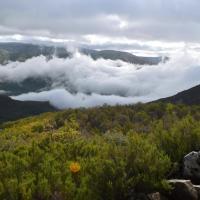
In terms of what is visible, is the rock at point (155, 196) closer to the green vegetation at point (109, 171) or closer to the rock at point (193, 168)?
the green vegetation at point (109, 171)

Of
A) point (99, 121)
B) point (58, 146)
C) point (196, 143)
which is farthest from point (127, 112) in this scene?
point (196, 143)

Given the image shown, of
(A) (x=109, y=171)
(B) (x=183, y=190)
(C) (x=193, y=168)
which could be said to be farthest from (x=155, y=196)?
(C) (x=193, y=168)

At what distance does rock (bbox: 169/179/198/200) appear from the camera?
64.7ft

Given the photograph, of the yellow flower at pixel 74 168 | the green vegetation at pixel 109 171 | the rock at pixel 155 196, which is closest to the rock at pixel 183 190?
the green vegetation at pixel 109 171

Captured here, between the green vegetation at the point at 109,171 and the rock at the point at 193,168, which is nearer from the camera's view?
the green vegetation at the point at 109,171

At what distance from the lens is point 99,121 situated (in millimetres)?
139250

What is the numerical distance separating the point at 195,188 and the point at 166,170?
2.31 m

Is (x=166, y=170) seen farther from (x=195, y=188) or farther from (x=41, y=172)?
(x=41, y=172)

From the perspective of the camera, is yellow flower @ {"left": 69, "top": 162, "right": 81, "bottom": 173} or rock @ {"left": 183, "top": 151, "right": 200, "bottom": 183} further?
yellow flower @ {"left": 69, "top": 162, "right": 81, "bottom": 173}

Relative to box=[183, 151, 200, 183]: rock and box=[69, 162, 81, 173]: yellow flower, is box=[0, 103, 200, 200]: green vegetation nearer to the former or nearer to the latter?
box=[69, 162, 81, 173]: yellow flower

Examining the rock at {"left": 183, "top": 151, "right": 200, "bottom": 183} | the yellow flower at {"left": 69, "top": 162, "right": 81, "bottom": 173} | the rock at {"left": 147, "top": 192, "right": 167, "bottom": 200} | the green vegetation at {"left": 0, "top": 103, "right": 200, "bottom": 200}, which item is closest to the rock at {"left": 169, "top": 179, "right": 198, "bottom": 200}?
the green vegetation at {"left": 0, "top": 103, "right": 200, "bottom": 200}

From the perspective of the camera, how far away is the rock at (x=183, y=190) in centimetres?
1972

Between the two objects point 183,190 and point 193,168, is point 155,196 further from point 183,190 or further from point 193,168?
point 193,168

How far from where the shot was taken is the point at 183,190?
19.9m
